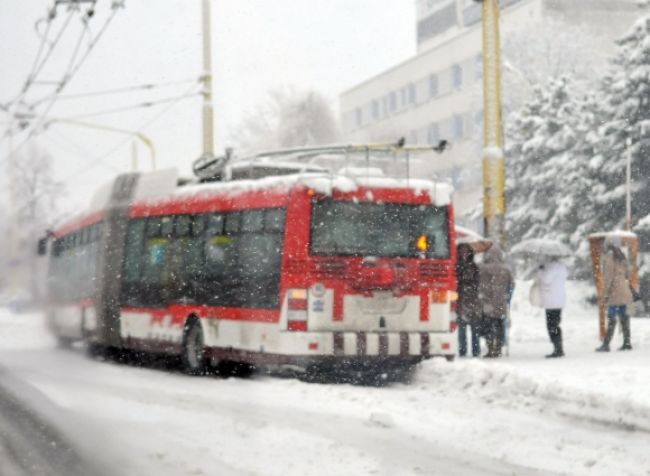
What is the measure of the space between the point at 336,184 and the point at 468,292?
3.65 metres

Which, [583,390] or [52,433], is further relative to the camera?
[583,390]

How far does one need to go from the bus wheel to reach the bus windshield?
9.50 feet

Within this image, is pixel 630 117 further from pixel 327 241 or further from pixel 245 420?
pixel 245 420

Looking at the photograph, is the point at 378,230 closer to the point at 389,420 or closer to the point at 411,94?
the point at 389,420

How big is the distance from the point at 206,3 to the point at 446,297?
16274mm

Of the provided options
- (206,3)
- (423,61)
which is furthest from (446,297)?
(423,61)

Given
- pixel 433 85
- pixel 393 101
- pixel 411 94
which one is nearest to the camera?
pixel 433 85

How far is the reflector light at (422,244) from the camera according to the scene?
56.4ft

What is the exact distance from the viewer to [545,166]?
43.9 meters

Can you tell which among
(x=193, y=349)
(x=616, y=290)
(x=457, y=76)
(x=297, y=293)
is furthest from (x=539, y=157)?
(x=457, y=76)

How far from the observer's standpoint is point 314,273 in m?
16.4

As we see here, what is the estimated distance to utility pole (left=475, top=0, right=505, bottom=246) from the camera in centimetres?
2012

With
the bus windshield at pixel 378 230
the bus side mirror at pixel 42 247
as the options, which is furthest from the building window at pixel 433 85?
the bus windshield at pixel 378 230

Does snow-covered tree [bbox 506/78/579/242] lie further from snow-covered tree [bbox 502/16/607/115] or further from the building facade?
the building facade
